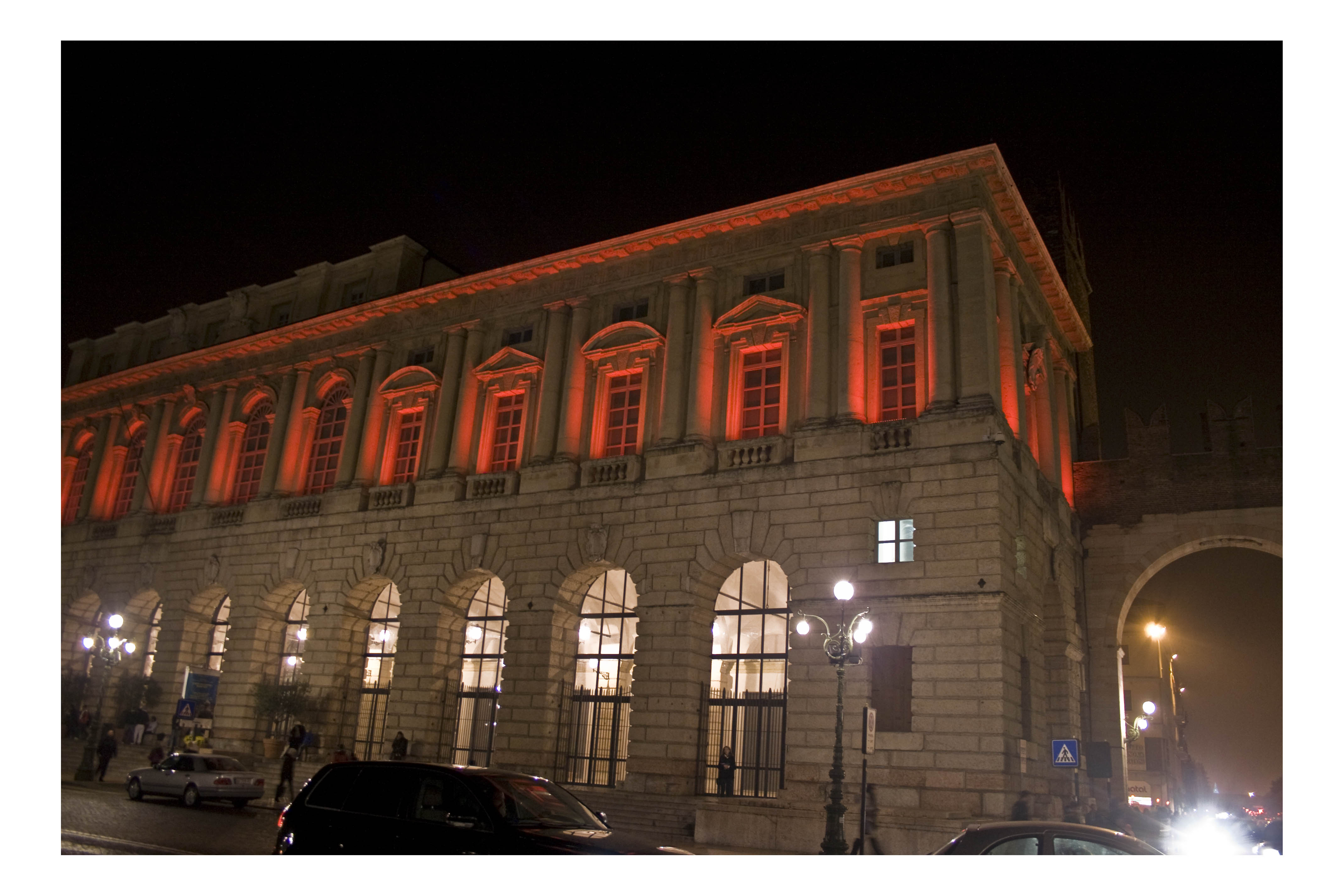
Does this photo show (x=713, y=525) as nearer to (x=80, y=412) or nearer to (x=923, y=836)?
(x=923, y=836)

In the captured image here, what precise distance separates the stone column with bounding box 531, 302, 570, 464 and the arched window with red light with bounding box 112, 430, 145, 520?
2132 centimetres

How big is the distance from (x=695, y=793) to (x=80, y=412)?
1412 inches

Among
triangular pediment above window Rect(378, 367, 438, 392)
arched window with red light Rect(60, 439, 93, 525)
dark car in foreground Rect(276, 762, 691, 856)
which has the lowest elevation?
dark car in foreground Rect(276, 762, 691, 856)

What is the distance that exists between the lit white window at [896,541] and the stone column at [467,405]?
1432 cm

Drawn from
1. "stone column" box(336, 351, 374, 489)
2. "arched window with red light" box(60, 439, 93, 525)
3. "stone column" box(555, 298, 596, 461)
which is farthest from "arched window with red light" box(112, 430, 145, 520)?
"stone column" box(555, 298, 596, 461)

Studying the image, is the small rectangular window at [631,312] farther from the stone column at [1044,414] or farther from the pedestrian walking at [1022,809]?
the pedestrian walking at [1022,809]

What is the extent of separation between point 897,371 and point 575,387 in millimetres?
9753

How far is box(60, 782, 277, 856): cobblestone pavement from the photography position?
16.1 metres

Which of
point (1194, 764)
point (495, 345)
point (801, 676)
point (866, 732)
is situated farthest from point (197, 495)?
point (1194, 764)

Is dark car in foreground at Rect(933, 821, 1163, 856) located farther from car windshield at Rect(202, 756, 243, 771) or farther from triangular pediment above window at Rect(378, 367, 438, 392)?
triangular pediment above window at Rect(378, 367, 438, 392)

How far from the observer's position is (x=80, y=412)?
45781 millimetres

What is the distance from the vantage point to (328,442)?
121ft

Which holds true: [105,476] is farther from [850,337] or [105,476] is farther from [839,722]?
[839,722]

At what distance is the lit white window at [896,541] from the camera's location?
2364cm
